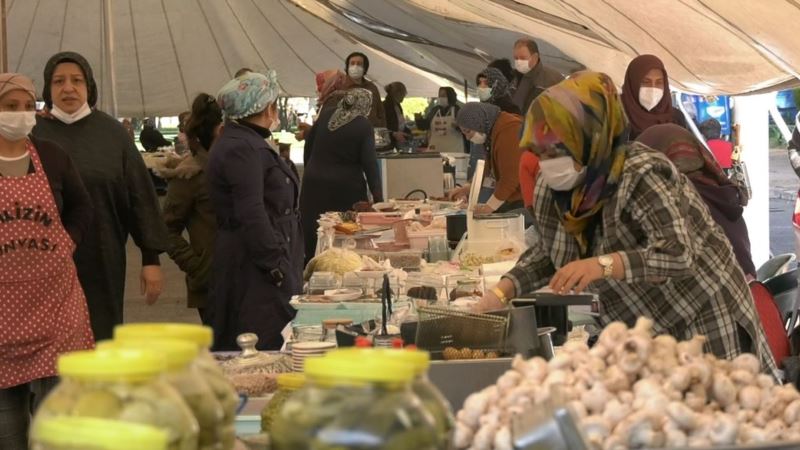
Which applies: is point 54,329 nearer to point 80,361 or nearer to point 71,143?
point 71,143

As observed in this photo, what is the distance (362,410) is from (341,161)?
703 centimetres

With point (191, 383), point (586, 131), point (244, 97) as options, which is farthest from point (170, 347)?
point (244, 97)

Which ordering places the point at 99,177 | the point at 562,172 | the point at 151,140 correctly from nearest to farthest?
1. the point at 562,172
2. the point at 99,177
3. the point at 151,140

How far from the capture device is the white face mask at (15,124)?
4.43m

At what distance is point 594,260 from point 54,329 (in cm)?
199

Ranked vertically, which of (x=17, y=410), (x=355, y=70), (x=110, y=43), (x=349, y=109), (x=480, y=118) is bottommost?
(x=17, y=410)

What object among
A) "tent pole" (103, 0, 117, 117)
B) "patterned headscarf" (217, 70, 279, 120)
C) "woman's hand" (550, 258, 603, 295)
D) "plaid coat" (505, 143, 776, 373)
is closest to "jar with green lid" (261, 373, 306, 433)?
"woman's hand" (550, 258, 603, 295)

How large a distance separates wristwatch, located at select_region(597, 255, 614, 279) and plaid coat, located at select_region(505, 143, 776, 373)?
3 centimetres

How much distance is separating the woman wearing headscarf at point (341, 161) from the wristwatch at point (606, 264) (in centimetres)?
530

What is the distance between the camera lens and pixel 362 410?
1.50 meters

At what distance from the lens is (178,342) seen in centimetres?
163

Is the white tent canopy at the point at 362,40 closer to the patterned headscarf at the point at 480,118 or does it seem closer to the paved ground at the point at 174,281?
the patterned headscarf at the point at 480,118

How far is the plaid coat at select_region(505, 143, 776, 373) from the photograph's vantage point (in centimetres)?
319

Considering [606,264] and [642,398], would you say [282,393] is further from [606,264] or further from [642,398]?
[606,264]
